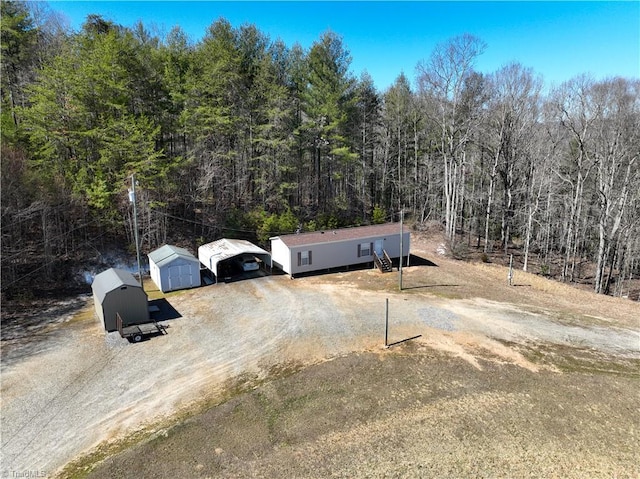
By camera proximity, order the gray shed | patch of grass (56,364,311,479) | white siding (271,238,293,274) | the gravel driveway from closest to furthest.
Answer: patch of grass (56,364,311,479) < the gravel driveway < the gray shed < white siding (271,238,293,274)

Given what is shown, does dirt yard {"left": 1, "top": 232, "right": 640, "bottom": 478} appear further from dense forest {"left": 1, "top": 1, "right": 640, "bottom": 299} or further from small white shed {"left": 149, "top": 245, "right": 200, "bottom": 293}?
dense forest {"left": 1, "top": 1, "right": 640, "bottom": 299}

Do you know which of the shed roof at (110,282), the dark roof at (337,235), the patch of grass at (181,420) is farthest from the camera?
the dark roof at (337,235)

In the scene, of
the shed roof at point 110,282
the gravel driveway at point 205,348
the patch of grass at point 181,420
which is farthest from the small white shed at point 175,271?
the patch of grass at point 181,420

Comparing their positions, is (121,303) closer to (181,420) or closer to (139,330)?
(139,330)

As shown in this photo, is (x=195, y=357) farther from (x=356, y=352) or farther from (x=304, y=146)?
(x=304, y=146)

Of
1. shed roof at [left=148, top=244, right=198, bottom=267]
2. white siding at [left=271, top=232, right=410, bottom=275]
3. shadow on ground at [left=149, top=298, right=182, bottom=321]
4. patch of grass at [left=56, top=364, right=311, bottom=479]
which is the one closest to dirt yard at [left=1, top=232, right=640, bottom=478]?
patch of grass at [left=56, top=364, right=311, bottom=479]

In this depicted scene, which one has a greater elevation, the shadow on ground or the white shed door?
the white shed door

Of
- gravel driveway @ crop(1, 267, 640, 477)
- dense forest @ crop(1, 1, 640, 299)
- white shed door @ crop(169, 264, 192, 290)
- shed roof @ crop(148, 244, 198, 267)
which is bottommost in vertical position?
gravel driveway @ crop(1, 267, 640, 477)

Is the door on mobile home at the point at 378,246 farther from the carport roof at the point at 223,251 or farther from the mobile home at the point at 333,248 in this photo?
the carport roof at the point at 223,251
